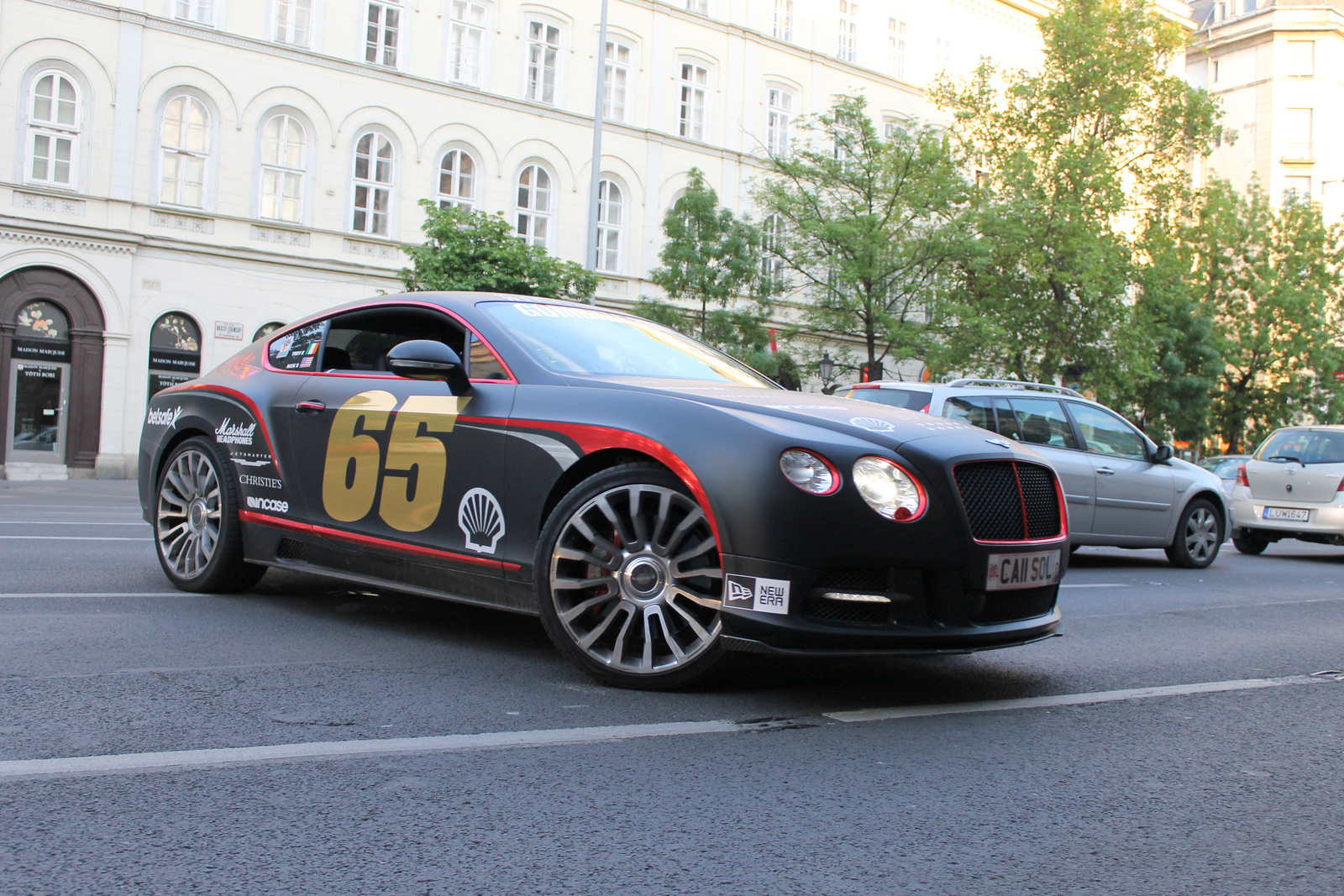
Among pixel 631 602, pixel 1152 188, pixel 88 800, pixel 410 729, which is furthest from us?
pixel 1152 188

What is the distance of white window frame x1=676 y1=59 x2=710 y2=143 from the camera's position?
113 feet

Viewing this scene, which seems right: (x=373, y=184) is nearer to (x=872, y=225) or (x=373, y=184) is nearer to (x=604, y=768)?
(x=872, y=225)

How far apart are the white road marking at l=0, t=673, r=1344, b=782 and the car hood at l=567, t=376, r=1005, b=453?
996mm

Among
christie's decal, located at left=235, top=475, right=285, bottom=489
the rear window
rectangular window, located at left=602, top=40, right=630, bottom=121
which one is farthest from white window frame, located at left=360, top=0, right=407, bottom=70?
christie's decal, located at left=235, top=475, right=285, bottom=489

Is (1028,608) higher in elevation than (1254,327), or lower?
lower

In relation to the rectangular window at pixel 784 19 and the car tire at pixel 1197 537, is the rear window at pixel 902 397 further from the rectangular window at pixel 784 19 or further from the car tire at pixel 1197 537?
the rectangular window at pixel 784 19

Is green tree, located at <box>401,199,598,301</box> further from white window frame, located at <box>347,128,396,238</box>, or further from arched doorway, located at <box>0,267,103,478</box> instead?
arched doorway, located at <box>0,267,103,478</box>

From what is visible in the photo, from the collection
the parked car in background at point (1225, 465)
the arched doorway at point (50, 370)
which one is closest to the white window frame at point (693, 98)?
the parked car in background at point (1225, 465)

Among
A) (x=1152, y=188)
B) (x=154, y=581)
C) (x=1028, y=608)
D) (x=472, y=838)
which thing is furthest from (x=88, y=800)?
(x=1152, y=188)

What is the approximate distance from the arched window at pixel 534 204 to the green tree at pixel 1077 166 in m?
11.5

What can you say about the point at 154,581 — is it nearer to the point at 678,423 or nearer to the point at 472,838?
the point at 678,423

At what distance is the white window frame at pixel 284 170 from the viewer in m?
27.1

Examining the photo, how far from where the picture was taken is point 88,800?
2.84 metres

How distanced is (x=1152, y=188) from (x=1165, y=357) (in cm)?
564
